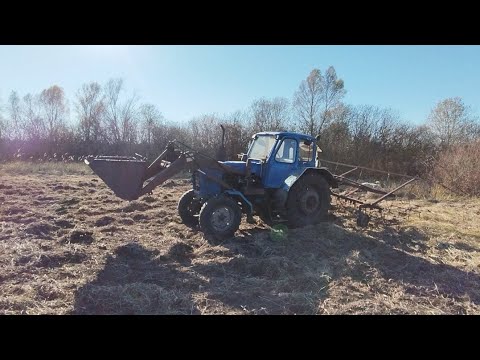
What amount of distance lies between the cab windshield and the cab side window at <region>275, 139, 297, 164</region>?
214 millimetres

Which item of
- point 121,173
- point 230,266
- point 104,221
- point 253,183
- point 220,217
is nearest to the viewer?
point 230,266

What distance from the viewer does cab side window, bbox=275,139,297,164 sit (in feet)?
25.8

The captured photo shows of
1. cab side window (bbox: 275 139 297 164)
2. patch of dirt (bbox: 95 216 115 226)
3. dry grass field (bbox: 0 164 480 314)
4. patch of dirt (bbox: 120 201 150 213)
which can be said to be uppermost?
cab side window (bbox: 275 139 297 164)

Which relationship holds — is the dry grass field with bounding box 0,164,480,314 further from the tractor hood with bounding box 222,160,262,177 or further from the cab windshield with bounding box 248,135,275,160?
the cab windshield with bounding box 248,135,275,160

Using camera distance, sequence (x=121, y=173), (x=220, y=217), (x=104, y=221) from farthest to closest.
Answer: (x=104, y=221)
(x=220, y=217)
(x=121, y=173)

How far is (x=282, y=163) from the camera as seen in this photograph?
25.8ft

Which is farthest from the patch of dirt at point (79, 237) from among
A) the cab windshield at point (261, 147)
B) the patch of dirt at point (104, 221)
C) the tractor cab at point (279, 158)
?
the cab windshield at point (261, 147)

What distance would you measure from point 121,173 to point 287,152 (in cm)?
344

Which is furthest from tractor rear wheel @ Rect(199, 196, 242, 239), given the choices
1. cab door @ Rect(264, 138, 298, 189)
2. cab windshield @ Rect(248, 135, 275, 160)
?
cab windshield @ Rect(248, 135, 275, 160)

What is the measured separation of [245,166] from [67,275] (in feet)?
13.4

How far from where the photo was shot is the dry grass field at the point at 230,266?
4.23 metres

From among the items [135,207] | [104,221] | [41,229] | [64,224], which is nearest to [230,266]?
[104,221]

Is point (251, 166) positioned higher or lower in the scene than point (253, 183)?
higher

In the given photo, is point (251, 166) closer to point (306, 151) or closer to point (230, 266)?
point (306, 151)
